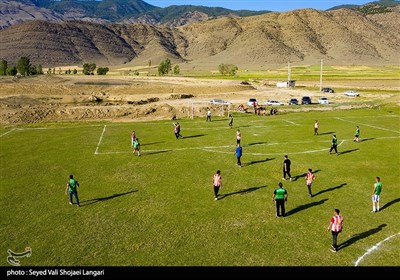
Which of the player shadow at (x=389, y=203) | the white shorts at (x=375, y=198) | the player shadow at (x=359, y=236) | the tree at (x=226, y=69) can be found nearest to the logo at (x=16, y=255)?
the player shadow at (x=359, y=236)

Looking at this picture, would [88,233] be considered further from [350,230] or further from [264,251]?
[350,230]

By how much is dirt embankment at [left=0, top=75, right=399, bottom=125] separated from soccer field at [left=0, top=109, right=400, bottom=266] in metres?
19.6

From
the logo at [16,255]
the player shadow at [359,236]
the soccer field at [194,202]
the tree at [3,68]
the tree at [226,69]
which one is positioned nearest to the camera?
the logo at [16,255]

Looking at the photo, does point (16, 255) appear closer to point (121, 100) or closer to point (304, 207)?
point (304, 207)

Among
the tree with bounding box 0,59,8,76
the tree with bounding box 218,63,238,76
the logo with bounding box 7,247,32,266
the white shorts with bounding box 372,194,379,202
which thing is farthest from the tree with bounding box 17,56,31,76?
the white shorts with bounding box 372,194,379,202

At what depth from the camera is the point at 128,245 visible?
15.4 m

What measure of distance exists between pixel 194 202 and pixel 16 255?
29.7 feet

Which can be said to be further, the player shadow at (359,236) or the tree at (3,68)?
the tree at (3,68)

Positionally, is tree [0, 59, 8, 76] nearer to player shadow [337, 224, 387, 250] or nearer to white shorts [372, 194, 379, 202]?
white shorts [372, 194, 379, 202]

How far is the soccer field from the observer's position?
48.4 feet

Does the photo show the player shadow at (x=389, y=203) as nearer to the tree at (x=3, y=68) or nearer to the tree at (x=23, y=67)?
the tree at (x=23, y=67)

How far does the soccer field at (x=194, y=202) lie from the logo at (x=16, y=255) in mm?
220

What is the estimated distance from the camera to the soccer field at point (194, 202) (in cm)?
1476

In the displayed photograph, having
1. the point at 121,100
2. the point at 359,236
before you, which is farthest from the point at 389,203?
the point at 121,100
